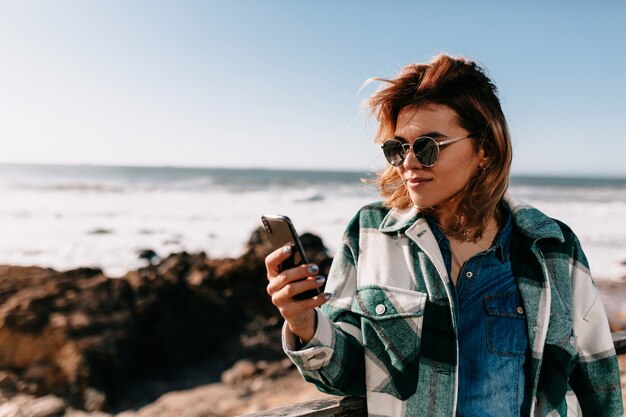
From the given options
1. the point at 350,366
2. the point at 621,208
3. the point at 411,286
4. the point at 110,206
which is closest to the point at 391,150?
the point at 411,286

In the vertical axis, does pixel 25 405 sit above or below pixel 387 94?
below

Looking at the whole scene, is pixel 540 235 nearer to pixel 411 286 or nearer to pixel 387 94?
pixel 411 286

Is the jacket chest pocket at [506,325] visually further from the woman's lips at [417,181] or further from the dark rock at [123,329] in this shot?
the dark rock at [123,329]

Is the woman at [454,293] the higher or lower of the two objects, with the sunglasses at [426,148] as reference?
lower

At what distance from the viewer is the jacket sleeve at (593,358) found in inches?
71.0

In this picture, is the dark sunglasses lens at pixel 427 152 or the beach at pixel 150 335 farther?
the beach at pixel 150 335

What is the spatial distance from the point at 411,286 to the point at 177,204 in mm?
26382

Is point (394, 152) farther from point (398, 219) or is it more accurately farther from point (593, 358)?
point (593, 358)

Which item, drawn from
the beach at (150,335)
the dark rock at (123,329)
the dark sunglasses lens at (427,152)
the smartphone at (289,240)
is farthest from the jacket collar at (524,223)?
the dark rock at (123,329)

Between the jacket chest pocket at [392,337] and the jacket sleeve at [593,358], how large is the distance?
0.69 meters

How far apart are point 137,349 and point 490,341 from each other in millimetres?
5454

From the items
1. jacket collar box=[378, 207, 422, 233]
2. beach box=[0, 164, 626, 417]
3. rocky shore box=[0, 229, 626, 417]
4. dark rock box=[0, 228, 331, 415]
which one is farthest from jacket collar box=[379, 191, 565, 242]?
dark rock box=[0, 228, 331, 415]

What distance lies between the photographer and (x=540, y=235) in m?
1.85

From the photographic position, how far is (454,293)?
1.70 m
